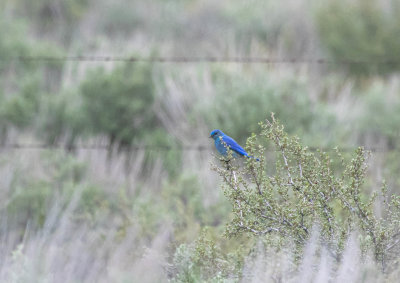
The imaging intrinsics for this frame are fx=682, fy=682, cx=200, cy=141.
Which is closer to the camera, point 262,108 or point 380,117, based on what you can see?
point 262,108

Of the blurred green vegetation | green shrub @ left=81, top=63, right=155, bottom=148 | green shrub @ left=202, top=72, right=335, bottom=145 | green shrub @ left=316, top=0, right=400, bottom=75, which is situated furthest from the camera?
green shrub @ left=316, top=0, right=400, bottom=75

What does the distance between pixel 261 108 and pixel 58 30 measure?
1200cm

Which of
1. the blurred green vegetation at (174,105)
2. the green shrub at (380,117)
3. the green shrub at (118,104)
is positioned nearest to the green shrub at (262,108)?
the blurred green vegetation at (174,105)

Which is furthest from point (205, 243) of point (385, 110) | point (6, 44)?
point (6, 44)

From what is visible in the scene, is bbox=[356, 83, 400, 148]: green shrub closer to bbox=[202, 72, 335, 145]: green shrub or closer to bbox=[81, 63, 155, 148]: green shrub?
bbox=[202, 72, 335, 145]: green shrub

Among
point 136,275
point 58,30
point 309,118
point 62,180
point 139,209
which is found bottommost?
point 136,275

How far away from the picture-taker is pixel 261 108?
1138 centimetres

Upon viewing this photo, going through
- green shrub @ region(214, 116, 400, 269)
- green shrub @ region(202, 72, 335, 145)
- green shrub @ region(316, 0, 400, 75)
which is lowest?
green shrub @ region(214, 116, 400, 269)

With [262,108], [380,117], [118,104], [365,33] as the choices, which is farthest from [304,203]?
[365,33]

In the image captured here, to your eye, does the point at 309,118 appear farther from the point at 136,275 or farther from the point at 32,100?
the point at 136,275

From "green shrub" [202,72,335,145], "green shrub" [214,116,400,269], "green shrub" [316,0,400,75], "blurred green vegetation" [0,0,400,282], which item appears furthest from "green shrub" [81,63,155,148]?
"green shrub" [214,116,400,269]

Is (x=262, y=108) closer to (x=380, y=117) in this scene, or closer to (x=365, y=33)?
(x=380, y=117)

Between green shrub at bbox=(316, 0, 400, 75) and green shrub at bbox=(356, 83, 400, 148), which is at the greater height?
green shrub at bbox=(316, 0, 400, 75)

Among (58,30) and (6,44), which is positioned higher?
(58,30)
